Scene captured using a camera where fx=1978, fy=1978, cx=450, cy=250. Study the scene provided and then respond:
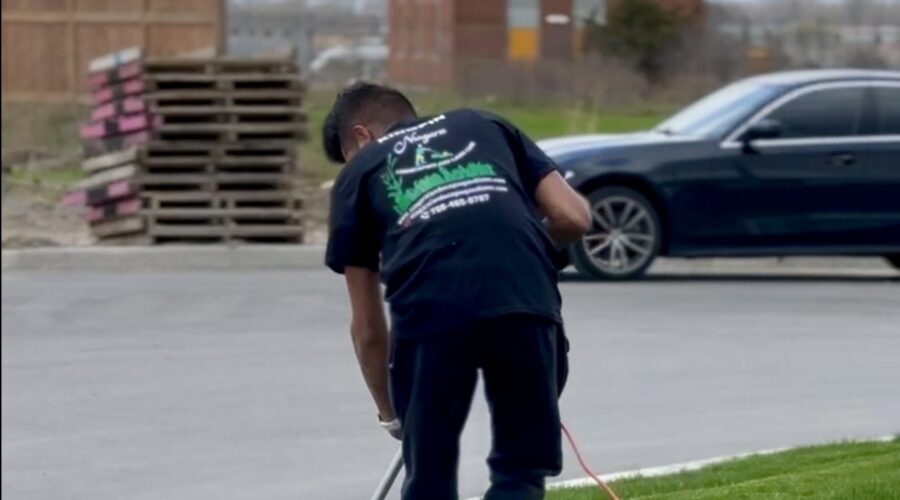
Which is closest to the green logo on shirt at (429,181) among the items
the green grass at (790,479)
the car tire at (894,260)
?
the green grass at (790,479)

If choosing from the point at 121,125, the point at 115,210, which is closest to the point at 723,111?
the point at 121,125

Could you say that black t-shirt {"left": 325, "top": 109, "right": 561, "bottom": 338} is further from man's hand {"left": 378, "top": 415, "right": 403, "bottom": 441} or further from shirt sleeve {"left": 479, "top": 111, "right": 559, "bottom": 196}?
man's hand {"left": 378, "top": 415, "right": 403, "bottom": 441}

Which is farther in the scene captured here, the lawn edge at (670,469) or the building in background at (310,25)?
the building in background at (310,25)

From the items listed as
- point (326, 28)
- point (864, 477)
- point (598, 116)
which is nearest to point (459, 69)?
point (598, 116)

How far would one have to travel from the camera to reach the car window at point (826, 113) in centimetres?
1463

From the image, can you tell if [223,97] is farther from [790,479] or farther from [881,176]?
[790,479]

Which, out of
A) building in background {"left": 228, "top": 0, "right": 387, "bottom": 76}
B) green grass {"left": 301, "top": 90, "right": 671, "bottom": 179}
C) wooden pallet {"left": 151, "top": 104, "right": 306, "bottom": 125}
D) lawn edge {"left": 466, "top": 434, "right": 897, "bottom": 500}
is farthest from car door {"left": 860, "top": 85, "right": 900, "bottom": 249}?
building in background {"left": 228, "top": 0, "right": 387, "bottom": 76}

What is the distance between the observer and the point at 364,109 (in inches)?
204

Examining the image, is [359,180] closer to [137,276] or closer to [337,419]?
[337,419]

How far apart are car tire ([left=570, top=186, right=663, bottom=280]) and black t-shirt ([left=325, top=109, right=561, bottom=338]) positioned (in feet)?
30.4

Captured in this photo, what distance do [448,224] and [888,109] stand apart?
34.5ft

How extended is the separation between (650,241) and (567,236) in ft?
30.7

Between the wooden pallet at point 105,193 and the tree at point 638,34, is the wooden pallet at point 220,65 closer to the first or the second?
the wooden pallet at point 105,193

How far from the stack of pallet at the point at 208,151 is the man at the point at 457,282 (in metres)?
11.5
